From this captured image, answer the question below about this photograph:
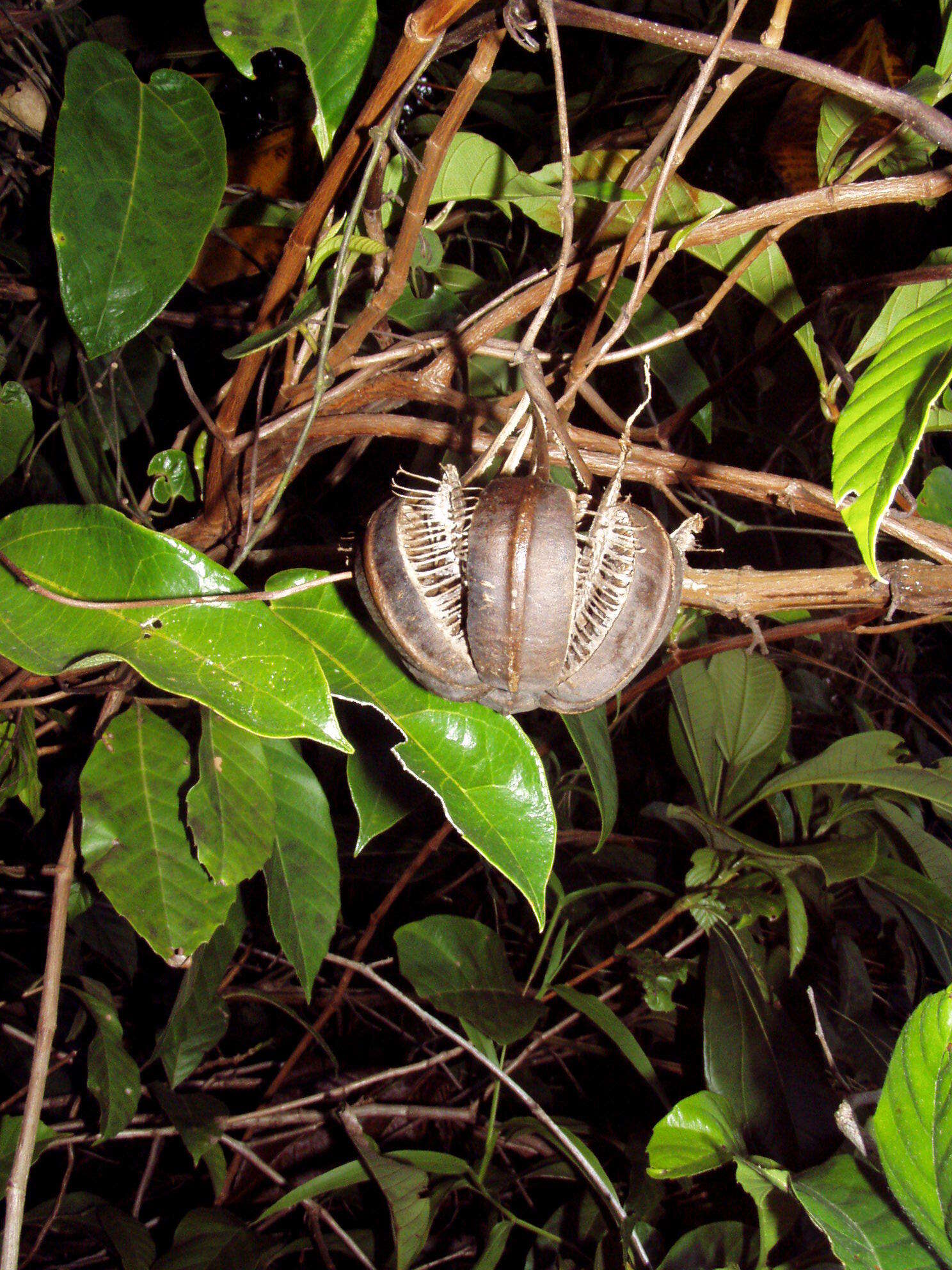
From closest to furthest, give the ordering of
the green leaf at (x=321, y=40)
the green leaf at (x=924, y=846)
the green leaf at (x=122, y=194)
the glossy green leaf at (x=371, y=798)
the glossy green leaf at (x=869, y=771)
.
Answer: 1. the green leaf at (x=122, y=194)
2. the green leaf at (x=321, y=40)
3. the glossy green leaf at (x=371, y=798)
4. the glossy green leaf at (x=869, y=771)
5. the green leaf at (x=924, y=846)

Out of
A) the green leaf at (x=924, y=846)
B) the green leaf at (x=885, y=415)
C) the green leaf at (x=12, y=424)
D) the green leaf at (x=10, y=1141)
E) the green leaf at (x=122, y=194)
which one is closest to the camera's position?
the green leaf at (x=885, y=415)

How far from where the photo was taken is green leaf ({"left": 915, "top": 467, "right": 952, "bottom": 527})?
3.45ft

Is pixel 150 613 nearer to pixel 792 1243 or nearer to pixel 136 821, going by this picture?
pixel 136 821

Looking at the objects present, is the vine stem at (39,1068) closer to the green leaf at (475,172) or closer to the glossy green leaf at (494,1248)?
the glossy green leaf at (494,1248)

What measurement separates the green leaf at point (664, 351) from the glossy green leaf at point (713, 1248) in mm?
1019

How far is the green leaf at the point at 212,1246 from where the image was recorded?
112 centimetres

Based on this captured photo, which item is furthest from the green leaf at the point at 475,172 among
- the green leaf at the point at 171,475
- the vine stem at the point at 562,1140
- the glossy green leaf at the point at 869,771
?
the vine stem at the point at 562,1140

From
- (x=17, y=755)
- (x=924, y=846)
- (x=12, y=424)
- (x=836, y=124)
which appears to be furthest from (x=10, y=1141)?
(x=836, y=124)

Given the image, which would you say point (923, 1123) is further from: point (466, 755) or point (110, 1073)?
point (110, 1073)

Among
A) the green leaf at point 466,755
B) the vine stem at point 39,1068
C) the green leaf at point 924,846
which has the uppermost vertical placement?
the green leaf at point 466,755

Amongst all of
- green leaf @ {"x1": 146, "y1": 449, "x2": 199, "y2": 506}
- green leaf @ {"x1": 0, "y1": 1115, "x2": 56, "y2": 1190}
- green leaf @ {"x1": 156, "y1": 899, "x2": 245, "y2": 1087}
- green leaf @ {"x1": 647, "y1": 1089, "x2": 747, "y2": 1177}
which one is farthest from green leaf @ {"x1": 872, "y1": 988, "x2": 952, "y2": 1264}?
green leaf @ {"x1": 0, "y1": 1115, "x2": 56, "y2": 1190}

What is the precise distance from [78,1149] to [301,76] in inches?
77.0

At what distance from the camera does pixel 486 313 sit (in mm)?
793

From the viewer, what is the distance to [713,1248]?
1.01 meters
